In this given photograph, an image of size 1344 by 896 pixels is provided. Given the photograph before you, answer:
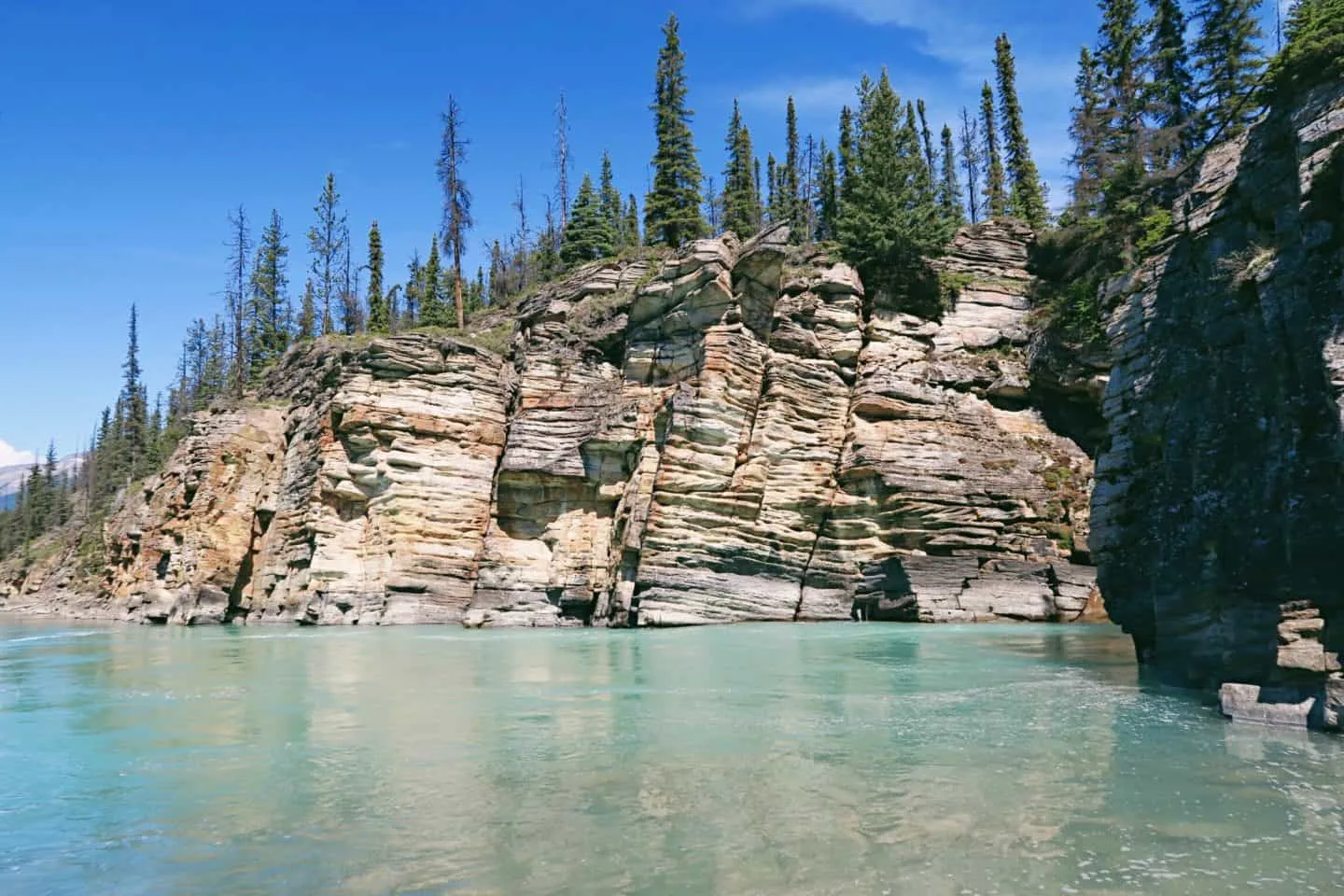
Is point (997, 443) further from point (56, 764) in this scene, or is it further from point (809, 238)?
point (809, 238)

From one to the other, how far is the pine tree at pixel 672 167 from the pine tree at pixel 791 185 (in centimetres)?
1772

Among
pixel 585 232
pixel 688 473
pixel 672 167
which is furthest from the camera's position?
pixel 585 232

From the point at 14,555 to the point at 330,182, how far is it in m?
54.1

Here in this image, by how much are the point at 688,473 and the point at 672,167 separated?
22786 millimetres

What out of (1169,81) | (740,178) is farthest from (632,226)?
(1169,81)

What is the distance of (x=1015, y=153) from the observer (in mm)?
53344

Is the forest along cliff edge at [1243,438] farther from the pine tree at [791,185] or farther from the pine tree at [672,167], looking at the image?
the pine tree at [791,185]

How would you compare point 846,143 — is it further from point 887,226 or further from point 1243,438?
point 1243,438

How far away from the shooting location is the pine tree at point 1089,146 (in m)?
36.4

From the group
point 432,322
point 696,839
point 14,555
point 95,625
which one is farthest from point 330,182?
point 696,839

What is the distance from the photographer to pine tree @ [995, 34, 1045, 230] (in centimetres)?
4888

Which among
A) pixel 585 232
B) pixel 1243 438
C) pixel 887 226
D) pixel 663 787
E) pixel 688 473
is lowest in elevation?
pixel 663 787

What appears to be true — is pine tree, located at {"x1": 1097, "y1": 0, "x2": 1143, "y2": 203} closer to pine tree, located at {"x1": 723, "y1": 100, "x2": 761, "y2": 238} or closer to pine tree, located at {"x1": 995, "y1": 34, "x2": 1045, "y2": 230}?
pine tree, located at {"x1": 995, "y1": 34, "x2": 1045, "y2": 230}

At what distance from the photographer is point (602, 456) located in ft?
111
